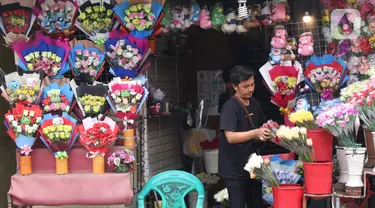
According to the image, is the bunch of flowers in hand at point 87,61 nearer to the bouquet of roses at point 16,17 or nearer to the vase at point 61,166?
the bouquet of roses at point 16,17

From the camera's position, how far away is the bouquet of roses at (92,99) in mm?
5149

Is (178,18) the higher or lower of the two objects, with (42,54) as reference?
higher

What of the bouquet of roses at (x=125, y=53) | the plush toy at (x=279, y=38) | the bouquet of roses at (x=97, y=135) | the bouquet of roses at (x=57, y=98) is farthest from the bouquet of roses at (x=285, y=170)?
the bouquet of roses at (x=57, y=98)

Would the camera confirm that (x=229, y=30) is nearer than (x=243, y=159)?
No

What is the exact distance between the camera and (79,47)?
5.29 metres

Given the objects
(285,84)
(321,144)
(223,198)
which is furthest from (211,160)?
(321,144)

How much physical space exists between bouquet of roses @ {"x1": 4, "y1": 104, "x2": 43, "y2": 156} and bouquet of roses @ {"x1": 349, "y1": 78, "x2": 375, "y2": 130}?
2.78m

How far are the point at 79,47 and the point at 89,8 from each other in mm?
398

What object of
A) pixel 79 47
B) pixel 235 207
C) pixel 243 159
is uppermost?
pixel 79 47

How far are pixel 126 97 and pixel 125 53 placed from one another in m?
0.44

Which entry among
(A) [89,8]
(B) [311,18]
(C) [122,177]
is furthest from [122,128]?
(B) [311,18]

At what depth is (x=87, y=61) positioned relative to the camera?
5273mm

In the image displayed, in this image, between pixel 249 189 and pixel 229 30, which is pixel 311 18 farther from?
pixel 249 189

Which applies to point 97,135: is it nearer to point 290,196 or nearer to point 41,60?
point 41,60
